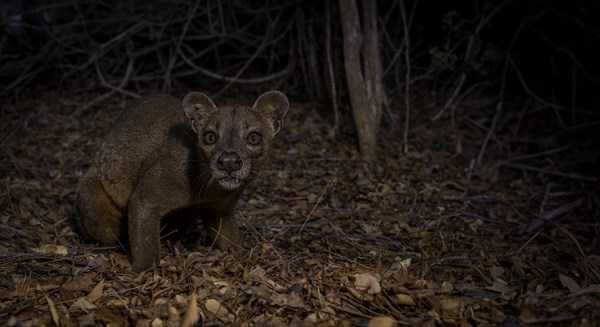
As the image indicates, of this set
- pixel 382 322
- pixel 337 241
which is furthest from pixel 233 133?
pixel 382 322

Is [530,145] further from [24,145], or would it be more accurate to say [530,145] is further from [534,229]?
[24,145]

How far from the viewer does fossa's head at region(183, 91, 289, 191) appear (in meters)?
4.56

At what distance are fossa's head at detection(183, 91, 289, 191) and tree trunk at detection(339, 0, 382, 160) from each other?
2250 millimetres

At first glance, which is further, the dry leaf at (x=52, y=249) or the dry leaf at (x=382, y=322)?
the dry leaf at (x=52, y=249)

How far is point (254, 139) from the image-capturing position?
491 cm

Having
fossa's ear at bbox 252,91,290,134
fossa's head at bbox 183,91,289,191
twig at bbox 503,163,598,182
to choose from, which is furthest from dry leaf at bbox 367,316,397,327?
twig at bbox 503,163,598,182

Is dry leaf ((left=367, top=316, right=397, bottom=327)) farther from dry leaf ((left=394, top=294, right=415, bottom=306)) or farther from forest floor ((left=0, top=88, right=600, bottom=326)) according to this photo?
dry leaf ((left=394, top=294, right=415, bottom=306))

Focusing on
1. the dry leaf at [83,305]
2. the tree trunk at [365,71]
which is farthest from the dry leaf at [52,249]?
the tree trunk at [365,71]

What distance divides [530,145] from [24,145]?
690 centimetres

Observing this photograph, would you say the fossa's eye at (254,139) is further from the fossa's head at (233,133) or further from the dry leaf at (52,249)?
the dry leaf at (52,249)

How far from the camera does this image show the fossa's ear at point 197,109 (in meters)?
4.99

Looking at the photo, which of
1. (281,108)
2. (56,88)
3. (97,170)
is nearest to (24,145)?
(56,88)

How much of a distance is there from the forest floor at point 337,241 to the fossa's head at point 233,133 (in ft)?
2.44

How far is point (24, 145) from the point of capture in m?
7.75
